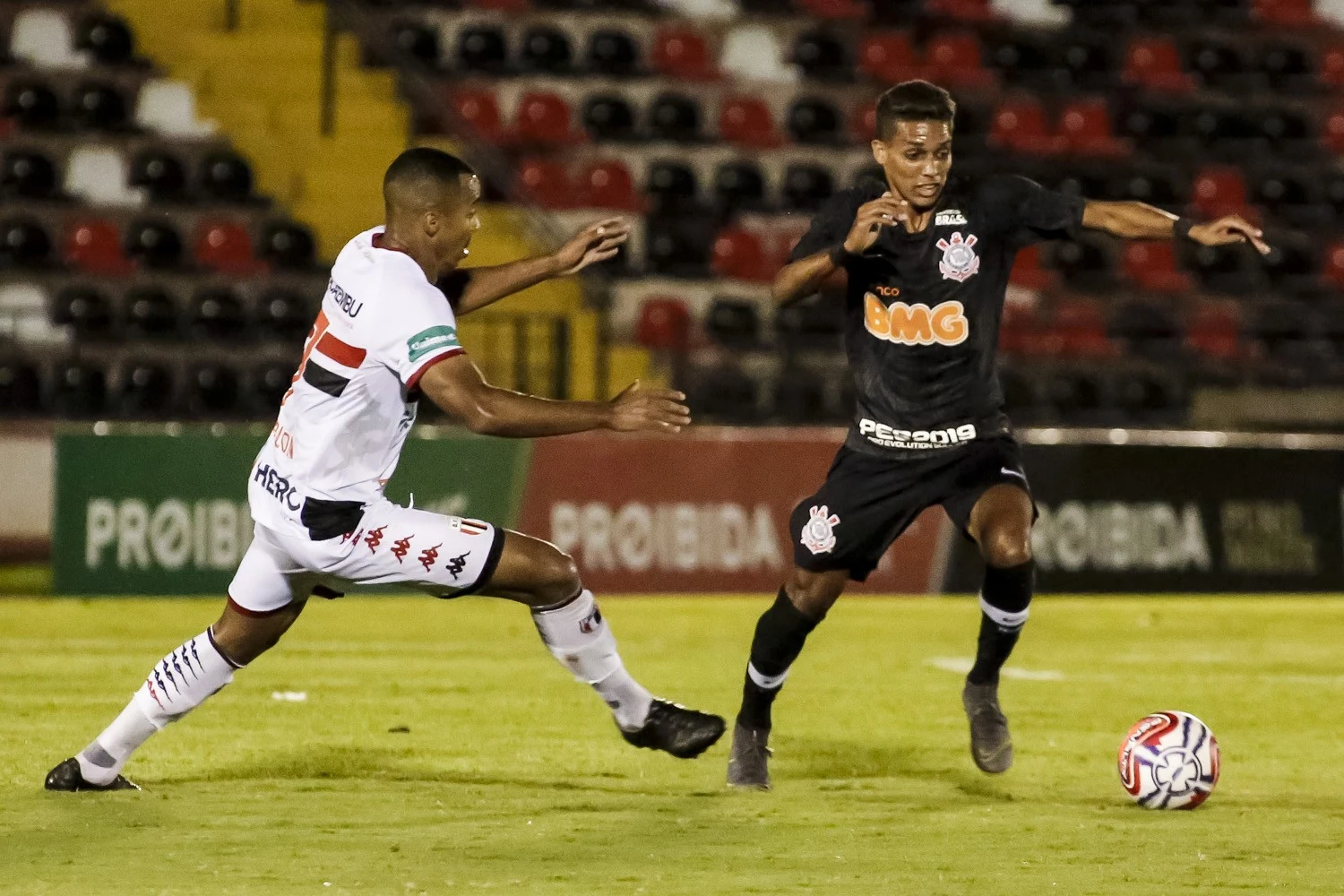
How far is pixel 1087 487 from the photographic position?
52.9 ft

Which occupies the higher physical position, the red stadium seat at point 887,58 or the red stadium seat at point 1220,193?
the red stadium seat at point 887,58

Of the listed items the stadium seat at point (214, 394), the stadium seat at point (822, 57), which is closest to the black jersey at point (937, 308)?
the stadium seat at point (214, 394)

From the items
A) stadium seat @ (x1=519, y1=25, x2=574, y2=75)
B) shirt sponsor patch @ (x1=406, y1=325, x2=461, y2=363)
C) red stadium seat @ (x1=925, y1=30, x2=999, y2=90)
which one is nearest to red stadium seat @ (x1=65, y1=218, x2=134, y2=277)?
→ stadium seat @ (x1=519, y1=25, x2=574, y2=75)

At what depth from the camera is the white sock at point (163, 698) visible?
6.68 meters

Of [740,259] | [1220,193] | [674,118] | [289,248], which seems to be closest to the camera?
[289,248]

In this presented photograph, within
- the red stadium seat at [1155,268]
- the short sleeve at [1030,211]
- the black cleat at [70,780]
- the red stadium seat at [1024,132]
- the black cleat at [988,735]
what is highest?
the short sleeve at [1030,211]

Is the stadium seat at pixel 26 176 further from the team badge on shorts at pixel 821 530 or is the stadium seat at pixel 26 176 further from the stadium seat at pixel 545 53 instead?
the team badge on shorts at pixel 821 530

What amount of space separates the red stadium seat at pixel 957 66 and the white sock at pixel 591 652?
53.4 ft

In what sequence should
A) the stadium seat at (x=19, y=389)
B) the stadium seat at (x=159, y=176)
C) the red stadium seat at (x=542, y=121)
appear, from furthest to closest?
the red stadium seat at (x=542, y=121) → the stadium seat at (x=159, y=176) → the stadium seat at (x=19, y=389)

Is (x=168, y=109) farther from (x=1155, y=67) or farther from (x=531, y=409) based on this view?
(x=531, y=409)

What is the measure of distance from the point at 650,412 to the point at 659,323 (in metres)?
13.6

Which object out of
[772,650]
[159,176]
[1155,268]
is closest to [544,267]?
[772,650]

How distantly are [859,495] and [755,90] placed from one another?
15.4 metres

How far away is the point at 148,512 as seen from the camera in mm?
14719
